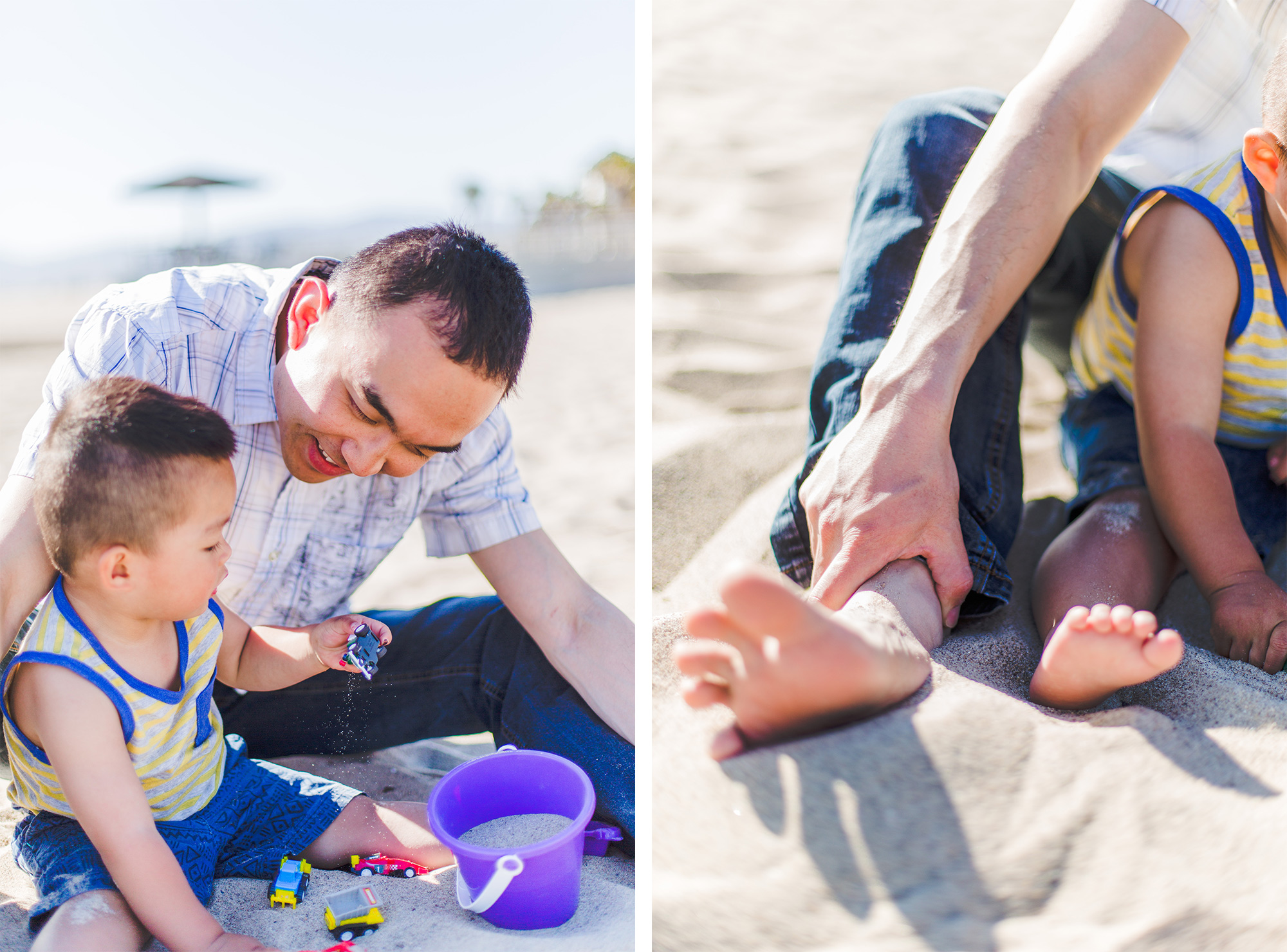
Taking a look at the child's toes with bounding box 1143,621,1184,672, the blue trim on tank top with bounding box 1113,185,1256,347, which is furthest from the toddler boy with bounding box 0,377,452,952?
the blue trim on tank top with bounding box 1113,185,1256,347

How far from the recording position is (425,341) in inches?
51.4

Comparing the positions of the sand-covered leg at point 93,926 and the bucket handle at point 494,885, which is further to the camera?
the bucket handle at point 494,885

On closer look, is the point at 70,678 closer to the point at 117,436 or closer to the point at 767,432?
the point at 117,436

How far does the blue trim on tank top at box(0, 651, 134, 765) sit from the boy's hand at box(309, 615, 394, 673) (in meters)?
0.27

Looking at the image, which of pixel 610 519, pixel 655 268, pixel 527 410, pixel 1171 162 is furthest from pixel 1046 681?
pixel 527 410

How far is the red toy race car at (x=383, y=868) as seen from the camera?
1288 mm

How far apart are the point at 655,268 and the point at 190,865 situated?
7.72 feet

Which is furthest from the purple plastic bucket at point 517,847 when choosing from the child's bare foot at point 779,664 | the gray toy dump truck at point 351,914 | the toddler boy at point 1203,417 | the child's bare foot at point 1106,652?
the toddler boy at point 1203,417

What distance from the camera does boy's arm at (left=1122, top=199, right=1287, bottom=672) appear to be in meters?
1.43

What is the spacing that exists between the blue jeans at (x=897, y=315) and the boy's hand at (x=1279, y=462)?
49 centimetres

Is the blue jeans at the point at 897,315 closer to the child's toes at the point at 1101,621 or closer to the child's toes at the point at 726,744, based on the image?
the child's toes at the point at 1101,621

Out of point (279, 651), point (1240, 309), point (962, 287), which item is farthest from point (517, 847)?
point (1240, 309)

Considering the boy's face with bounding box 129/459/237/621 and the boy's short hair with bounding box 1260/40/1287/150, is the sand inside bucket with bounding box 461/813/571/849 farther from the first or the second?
the boy's short hair with bounding box 1260/40/1287/150

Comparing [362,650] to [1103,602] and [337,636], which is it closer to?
[337,636]
